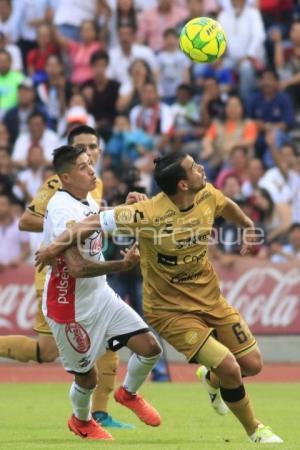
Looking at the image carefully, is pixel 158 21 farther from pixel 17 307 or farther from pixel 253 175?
pixel 17 307

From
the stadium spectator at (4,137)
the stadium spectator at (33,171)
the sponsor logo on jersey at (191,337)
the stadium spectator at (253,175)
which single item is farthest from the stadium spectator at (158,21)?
the sponsor logo on jersey at (191,337)

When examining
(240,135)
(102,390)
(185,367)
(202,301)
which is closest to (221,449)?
(202,301)

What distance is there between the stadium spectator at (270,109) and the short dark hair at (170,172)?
8934mm

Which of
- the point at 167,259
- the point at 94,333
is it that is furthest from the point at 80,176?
the point at 94,333

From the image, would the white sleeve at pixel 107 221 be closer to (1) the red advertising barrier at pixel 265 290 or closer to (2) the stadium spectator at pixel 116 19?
(1) the red advertising barrier at pixel 265 290

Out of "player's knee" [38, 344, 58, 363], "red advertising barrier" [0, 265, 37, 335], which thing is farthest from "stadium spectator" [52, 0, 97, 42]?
"player's knee" [38, 344, 58, 363]

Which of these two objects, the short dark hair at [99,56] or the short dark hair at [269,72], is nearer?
the short dark hair at [269,72]

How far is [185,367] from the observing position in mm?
15820

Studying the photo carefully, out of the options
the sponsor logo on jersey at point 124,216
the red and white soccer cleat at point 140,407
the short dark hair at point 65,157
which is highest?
the short dark hair at point 65,157

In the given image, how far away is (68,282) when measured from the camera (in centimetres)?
888

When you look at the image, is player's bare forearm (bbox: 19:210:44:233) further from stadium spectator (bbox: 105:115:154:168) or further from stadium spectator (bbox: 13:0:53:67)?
stadium spectator (bbox: 13:0:53:67)

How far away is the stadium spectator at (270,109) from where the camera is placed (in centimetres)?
1775

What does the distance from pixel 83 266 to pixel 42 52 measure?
463 inches

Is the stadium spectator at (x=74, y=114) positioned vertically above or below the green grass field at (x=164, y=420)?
above
